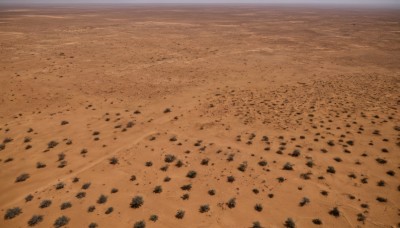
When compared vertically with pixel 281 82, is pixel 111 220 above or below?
below

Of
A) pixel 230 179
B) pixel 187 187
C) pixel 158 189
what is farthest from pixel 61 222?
pixel 230 179

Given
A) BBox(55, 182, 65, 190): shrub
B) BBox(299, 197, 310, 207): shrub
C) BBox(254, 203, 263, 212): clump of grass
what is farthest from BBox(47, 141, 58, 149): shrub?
BBox(299, 197, 310, 207): shrub

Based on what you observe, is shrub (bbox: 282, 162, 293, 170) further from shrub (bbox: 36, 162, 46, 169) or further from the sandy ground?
shrub (bbox: 36, 162, 46, 169)

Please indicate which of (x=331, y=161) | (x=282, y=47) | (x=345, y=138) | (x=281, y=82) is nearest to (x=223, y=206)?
(x=331, y=161)

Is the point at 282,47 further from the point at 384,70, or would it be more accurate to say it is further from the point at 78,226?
the point at 78,226

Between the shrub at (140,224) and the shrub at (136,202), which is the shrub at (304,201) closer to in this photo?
the shrub at (140,224)

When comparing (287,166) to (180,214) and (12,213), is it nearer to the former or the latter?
(180,214)
